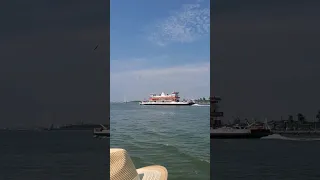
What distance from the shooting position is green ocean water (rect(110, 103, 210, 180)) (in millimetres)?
8461

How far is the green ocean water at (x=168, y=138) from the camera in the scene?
333 inches

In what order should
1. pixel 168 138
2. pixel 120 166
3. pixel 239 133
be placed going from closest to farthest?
1. pixel 120 166
2. pixel 168 138
3. pixel 239 133

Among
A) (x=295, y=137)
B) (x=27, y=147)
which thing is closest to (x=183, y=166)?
(x=295, y=137)

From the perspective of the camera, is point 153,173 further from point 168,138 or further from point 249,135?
point 249,135

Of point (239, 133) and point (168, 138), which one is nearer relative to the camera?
point (168, 138)

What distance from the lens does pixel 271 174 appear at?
28.1 ft

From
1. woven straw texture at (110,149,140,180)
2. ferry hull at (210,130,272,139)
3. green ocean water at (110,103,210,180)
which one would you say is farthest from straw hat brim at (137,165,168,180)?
ferry hull at (210,130,272,139)

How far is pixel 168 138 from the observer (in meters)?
9.52

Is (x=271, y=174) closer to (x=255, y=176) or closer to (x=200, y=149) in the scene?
(x=255, y=176)

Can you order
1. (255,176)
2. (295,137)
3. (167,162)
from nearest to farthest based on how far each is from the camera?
1. (255,176)
2. (167,162)
3. (295,137)

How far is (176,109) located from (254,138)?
3768 mm

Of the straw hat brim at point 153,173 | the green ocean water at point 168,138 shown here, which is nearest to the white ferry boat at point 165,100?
the green ocean water at point 168,138

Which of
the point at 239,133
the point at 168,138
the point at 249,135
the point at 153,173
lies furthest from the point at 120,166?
the point at 249,135

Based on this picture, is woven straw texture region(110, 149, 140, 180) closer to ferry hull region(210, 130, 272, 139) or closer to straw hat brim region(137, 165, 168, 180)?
straw hat brim region(137, 165, 168, 180)
